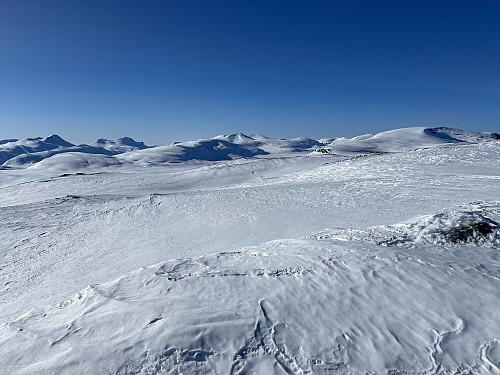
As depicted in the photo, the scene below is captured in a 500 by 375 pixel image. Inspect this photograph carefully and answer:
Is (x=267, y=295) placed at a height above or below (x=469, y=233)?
below

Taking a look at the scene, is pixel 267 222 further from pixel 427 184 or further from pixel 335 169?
pixel 335 169

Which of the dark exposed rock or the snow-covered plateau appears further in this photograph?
the dark exposed rock

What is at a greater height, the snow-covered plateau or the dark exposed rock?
the dark exposed rock

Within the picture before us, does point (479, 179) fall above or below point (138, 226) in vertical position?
above

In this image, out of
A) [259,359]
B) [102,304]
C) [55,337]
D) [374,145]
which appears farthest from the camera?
[374,145]

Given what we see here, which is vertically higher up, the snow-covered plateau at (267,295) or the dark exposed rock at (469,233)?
the dark exposed rock at (469,233)

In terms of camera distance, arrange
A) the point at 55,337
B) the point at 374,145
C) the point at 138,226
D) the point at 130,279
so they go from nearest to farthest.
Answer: the point at 55,337 < the point at 130,279 < the point at 138,226 < the point at 374,145

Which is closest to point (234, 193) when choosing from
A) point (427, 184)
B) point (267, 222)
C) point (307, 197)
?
point (307, 197)

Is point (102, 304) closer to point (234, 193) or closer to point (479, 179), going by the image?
point (234, 193)

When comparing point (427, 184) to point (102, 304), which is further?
point (427, 184)

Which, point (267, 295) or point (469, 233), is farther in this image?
point (469, 233)

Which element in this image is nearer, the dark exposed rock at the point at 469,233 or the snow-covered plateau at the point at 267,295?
the snow-covered plateau at the point at 267,295
